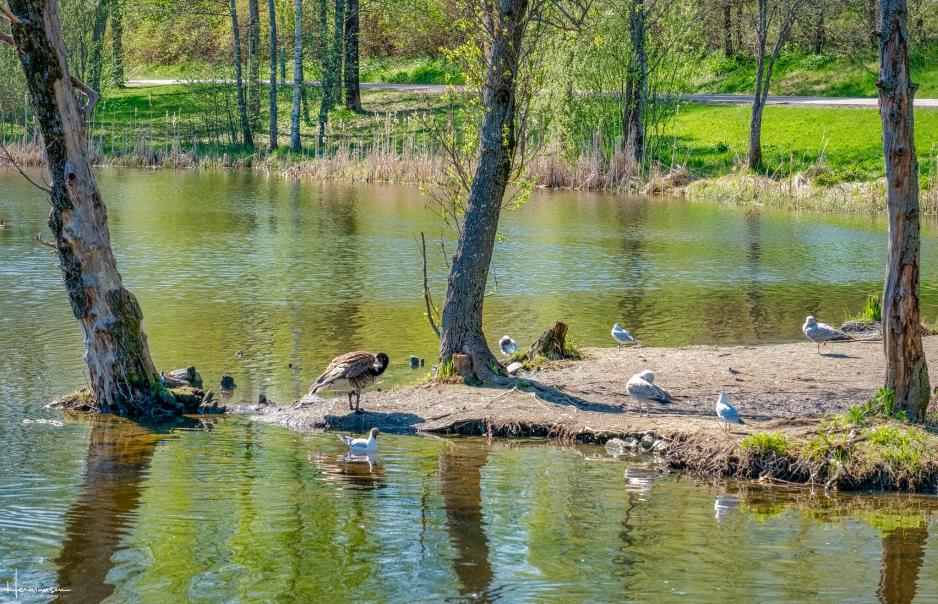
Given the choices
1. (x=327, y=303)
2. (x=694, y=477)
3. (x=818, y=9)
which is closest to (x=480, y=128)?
(x=694, y=477)

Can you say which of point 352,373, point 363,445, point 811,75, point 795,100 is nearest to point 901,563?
point 363,445

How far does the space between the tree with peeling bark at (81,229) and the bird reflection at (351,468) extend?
295 cm

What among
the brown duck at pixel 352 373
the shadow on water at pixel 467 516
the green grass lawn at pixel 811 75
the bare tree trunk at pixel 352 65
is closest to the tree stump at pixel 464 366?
the brown duck at pixel 352 373

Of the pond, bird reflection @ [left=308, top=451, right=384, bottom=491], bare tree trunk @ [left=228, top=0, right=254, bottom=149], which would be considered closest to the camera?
the pond

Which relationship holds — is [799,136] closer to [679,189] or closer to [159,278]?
[679,189]

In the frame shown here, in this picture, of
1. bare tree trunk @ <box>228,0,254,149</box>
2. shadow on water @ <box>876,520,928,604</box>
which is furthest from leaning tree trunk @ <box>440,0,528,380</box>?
bare tree trunk @ <box>228,0,254,149</box>

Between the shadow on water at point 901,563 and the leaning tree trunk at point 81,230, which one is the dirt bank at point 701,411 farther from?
the leaning tree trunk at point 81,230

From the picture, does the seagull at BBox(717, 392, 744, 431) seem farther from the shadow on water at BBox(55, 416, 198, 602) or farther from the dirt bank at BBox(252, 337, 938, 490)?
the shadow on water at BBox(55, 416, 198, 602)

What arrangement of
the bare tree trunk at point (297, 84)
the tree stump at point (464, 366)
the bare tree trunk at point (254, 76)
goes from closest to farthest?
the tree stump at point (464, 366) → the bare tree trunk at point (297, 84) → the bare tree trunk at point (254, 76)

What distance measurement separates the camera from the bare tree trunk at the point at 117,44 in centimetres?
6212

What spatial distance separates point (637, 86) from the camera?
46.2 meters

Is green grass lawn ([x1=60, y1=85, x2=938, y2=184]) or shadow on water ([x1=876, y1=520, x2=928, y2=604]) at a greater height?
green grass lawn ([x1=60, y1=85, x2=938, y2=184])

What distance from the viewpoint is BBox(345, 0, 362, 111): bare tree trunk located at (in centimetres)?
5806

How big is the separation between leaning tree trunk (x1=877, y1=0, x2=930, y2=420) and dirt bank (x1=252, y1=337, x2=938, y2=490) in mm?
739
